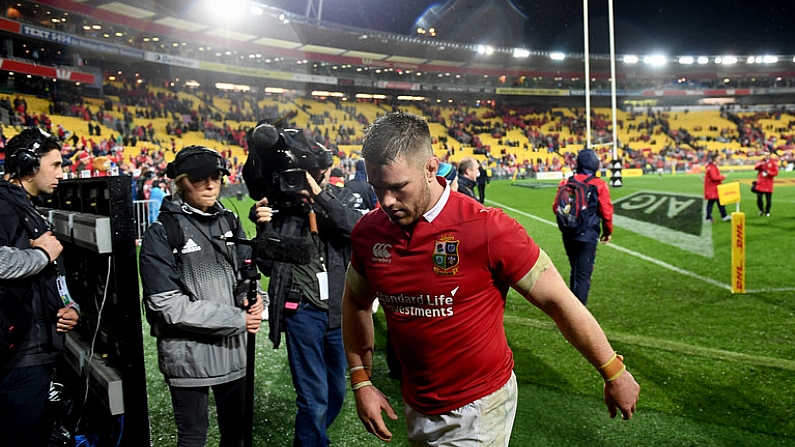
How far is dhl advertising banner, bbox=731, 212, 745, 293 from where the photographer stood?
7.51m

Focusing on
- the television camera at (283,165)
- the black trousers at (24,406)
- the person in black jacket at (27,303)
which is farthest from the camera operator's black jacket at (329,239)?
the black trousers at (24,406)

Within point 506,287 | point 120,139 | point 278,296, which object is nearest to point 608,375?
point 506,287

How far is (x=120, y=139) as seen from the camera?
2997 cm

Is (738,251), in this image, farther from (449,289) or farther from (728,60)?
(728,60)

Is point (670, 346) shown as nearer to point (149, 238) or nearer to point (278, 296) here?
point (278, 296)

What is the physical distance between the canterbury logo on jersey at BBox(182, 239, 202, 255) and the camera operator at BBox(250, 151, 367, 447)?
454mm

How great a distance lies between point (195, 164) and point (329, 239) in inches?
37.1

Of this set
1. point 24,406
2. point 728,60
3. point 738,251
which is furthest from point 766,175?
point 728,60

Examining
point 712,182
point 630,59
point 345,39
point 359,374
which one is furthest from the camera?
point 630,59

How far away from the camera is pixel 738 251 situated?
7.70m

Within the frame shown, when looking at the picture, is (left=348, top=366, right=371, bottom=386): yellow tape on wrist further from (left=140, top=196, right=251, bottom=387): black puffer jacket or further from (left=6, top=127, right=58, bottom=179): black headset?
(left=6, top=127, right=58, bottom=179): black headset

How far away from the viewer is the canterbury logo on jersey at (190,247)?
2756 mm

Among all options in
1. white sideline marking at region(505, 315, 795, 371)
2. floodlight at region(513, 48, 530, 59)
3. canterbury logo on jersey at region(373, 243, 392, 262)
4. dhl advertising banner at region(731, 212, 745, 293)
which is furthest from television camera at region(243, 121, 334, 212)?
floodlight at region(513, 48, 530, 59)

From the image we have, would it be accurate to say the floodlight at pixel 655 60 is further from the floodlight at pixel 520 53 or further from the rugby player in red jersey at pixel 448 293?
the rugby player in red jersey at pixel 448 293
